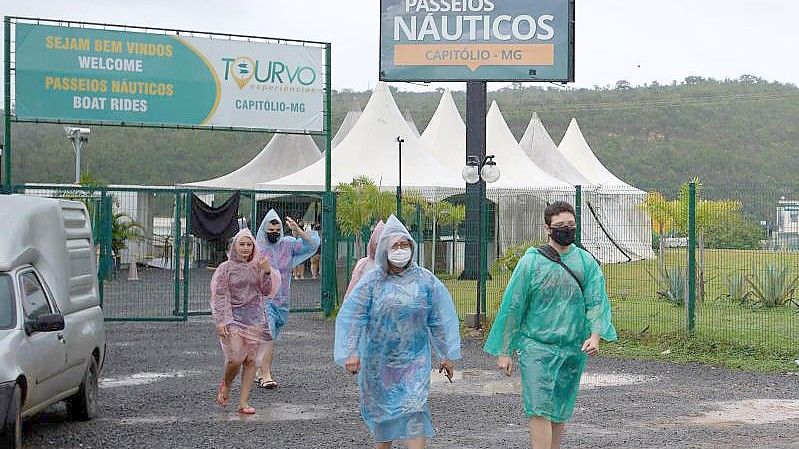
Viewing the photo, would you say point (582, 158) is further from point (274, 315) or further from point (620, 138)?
point (620, 138)

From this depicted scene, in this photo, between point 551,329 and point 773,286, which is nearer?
point 551,329

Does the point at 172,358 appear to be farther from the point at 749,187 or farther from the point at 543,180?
the point at 543,180

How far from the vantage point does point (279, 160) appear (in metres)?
37.8

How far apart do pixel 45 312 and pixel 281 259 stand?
3.99 meters

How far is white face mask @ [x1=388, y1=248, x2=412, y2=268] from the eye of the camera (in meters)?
7.44

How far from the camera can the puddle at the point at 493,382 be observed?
11.8 m

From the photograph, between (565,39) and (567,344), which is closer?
(567,344)

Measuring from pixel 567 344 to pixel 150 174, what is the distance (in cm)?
7023

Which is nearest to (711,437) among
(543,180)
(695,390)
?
(695,390)

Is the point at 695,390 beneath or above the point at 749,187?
beneath

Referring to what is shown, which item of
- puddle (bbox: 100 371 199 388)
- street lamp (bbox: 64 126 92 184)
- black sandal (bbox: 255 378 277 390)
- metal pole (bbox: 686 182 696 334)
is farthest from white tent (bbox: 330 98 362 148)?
black sandal (bbox: 255 378 277 390)

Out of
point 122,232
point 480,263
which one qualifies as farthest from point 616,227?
point 122,232

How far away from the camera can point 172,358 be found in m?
14.6

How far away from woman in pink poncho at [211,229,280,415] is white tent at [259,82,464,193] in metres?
17.7
